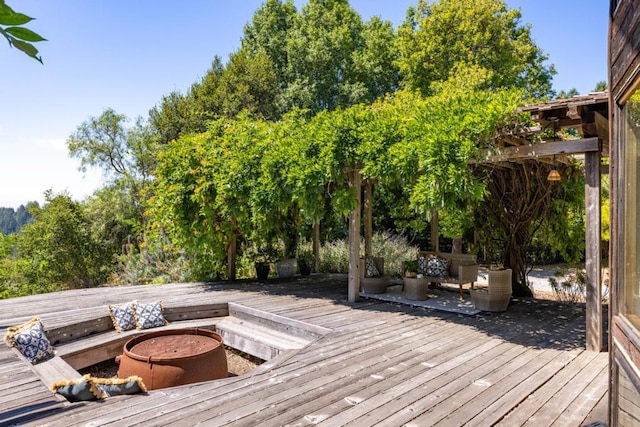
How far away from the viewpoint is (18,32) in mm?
812

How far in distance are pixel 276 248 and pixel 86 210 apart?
339 inches

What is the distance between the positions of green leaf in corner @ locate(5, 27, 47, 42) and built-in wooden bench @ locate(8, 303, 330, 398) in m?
4.82

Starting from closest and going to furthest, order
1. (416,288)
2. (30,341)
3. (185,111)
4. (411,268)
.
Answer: (30,341) < (416,288) < (411,268) < (185,111)

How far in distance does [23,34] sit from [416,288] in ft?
23.3

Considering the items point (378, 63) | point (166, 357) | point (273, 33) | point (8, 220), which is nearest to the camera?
point (166, 357)

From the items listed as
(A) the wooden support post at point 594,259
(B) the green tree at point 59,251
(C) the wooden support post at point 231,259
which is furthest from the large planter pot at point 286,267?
(B) the green tree at point 59,251

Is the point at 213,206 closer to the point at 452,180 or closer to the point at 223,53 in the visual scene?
the point at 452,180

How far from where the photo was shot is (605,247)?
32.6ft

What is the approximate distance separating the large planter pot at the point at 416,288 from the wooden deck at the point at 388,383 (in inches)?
37.7

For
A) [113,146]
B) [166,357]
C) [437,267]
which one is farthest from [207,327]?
[113,146]

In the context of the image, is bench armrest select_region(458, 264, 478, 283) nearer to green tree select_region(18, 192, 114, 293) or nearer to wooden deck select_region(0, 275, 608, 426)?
wooden deck select_region(0, 275, 608, 426)

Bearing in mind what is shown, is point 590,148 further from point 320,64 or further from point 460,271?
point 320,64

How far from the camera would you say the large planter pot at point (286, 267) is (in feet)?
34.0

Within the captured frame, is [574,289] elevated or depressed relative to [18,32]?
depressed
